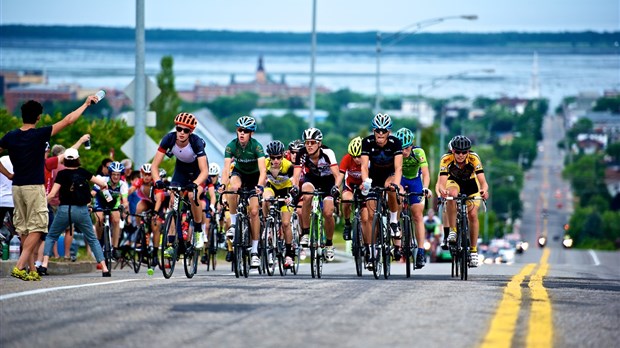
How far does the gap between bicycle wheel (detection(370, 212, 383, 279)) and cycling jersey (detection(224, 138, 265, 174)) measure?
1.83 m

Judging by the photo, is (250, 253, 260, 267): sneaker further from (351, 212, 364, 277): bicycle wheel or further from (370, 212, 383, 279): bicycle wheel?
(370, 212, 383, 279): bicycle wheel

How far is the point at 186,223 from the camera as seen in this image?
20562 mm

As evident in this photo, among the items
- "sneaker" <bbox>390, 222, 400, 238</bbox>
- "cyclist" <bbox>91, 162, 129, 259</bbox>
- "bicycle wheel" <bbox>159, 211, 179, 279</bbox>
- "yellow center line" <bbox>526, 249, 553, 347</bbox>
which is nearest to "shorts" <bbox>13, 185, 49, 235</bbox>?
"bicycle wheel" <bbox>159, 211, 179, 279</bbox>

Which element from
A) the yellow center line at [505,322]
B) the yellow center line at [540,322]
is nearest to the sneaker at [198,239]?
the yellow center line at [505,322]

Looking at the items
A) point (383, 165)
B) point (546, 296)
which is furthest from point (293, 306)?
point (383, 165)

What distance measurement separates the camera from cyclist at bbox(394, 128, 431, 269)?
21594 millimetres

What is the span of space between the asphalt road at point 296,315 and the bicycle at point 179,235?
248 cm

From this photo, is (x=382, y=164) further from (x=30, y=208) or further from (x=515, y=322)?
(x=515, y=322)

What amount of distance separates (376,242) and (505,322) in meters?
7.38

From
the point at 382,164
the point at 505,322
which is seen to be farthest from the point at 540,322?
the point at 382,164

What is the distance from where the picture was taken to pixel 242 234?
20688mm

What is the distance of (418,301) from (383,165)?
5.97 metres

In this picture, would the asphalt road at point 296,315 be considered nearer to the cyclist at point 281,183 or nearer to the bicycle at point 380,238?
the bicycle at point 380,238

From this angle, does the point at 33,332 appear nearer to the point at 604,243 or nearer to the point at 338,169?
the point at 338,169
